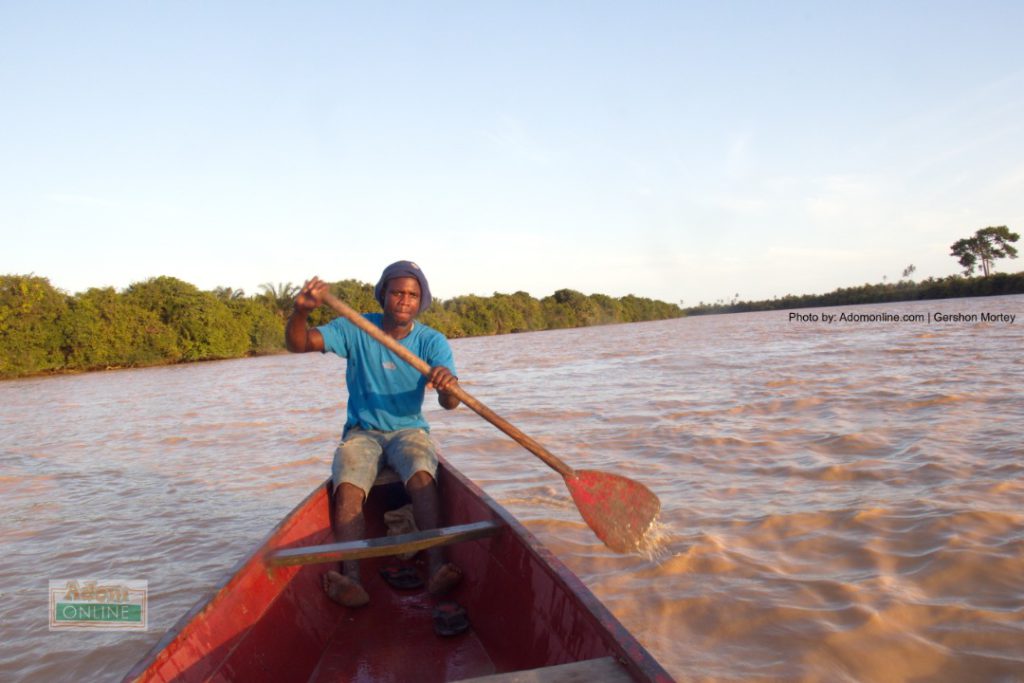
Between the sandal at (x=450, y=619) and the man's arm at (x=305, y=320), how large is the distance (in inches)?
52.8

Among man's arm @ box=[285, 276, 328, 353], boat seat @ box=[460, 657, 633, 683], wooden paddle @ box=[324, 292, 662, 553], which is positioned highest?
man's arm @ box=[285, 276, 328, 353]

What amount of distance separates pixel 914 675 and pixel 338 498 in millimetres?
2350

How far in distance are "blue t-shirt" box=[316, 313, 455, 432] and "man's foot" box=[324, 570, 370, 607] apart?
842 mm

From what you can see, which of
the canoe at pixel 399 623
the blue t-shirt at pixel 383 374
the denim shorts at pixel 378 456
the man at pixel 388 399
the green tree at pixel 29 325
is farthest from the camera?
the green tree at pixel 29 325

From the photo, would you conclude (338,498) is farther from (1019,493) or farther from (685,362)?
(685,362)

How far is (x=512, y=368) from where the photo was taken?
1616 cm

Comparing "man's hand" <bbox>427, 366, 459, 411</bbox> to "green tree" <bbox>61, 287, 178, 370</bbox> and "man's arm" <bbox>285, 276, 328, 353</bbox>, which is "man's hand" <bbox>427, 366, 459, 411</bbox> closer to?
"man's arm" <bbox>285, 276, 328, 353</bbox>

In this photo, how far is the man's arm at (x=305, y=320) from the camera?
2.71m

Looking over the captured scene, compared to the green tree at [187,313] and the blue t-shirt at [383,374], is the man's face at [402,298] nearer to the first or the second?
the blue t-shirt at [383,374]

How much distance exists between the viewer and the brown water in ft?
8.20

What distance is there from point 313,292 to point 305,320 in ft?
0.99

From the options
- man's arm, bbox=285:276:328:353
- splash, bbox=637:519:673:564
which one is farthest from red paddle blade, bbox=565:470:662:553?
man's arm, bbox=285:276:328:353

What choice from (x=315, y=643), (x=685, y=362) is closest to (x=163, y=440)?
(x=315, y=643)

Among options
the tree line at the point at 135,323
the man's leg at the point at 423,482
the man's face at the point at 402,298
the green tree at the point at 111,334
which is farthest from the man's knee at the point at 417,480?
the green tree at the point at 111,334
